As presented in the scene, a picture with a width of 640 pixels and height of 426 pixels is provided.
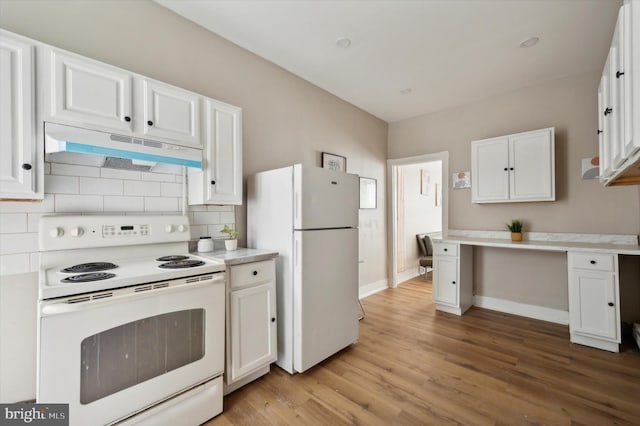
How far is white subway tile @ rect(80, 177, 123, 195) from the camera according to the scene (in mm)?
1754

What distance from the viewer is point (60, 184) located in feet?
5.49

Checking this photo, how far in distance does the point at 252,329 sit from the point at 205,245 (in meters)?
0.73

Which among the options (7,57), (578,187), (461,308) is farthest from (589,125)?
(7,57)

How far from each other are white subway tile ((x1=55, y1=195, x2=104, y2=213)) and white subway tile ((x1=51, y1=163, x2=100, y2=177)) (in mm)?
137

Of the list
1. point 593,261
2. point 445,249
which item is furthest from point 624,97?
point 445,249

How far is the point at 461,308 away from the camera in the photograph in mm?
3393

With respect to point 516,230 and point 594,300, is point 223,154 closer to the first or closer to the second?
point 516,230

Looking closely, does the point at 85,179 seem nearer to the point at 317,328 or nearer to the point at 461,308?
the point at 317,328

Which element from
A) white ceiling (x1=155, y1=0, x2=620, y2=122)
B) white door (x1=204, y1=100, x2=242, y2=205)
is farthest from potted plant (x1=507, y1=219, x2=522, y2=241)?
white door (x1=204, y1=100, x2=242, y2=205)

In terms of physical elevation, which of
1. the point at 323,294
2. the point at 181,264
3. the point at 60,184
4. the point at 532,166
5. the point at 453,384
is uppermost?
the point at 532,166

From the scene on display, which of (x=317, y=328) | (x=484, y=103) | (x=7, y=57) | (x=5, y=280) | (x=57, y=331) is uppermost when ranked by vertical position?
(x=484, y=103)

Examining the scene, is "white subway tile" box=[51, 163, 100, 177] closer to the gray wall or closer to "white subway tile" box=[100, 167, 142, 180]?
"white subway tile" box=[100, 167, 142, 180]

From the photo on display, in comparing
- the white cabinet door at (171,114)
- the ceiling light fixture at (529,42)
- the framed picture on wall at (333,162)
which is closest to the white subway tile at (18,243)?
the white cabinet door at (171,114)

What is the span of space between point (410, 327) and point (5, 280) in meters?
3.20
